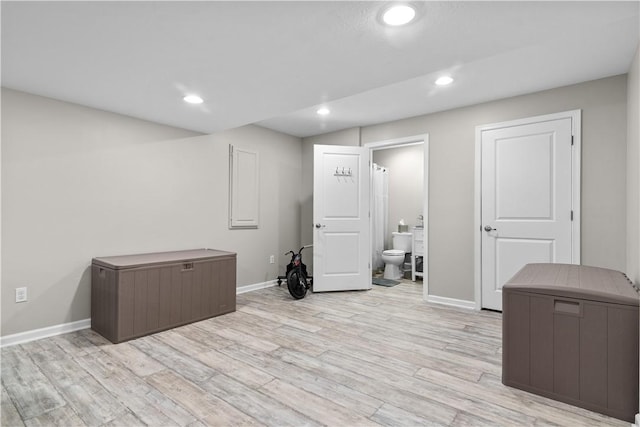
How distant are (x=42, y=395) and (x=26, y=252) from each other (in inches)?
53.4

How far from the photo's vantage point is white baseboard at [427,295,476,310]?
370cm

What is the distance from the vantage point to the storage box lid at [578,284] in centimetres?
176

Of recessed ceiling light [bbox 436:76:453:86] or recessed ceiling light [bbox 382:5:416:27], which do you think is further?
recessed ceiling light [bbox 436:76:453:86]

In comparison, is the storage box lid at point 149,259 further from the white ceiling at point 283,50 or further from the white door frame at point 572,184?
the white door frame at point 572,184

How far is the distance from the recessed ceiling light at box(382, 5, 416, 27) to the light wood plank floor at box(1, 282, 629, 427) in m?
2.07

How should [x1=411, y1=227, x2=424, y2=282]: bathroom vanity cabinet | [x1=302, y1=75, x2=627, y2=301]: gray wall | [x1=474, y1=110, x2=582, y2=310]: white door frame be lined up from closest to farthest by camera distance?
[x1=302, y1=75, x2=627, y2=301]: gray wall → [x1=474, y1=110, x2=582, y2=310]: white door frame → [x1=411, y1=227, x2=424, y2=282]: bathroom vanity cabinet

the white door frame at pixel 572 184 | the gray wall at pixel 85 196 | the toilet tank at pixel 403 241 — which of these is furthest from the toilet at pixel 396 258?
the gray wall at pixel 85 196

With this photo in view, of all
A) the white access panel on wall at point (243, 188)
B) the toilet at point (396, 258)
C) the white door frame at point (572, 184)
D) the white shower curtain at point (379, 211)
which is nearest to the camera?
the white door frame at point (572, 184)

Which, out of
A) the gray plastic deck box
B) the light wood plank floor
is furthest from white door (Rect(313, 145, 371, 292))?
the gray plastic deck box

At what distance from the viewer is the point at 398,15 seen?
65.5 inches

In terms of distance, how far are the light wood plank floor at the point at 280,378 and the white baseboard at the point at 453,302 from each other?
43 centimetres

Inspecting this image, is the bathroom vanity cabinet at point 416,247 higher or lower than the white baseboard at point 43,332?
higher

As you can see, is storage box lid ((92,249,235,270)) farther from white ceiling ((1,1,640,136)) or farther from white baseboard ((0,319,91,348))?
white ceiling ((1,1,640,136))

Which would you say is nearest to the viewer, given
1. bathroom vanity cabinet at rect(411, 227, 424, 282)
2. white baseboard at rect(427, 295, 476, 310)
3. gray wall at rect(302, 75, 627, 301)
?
gray wall at rect(302, 75, 627, 301)
